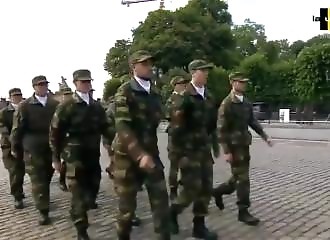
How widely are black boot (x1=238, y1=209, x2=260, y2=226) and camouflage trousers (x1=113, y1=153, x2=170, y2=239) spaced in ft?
6.66

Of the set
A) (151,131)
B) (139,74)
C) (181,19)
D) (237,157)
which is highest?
(181,19)

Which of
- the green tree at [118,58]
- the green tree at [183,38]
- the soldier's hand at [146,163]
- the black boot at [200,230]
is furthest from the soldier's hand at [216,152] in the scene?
the green tree at [118,58]

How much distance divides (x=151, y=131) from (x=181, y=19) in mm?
46090

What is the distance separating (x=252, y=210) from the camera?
27.1 ft

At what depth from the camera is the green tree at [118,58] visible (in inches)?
2056

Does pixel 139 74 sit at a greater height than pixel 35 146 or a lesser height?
greater

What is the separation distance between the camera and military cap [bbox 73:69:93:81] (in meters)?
6.52

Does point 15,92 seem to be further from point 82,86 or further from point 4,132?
point 82,86

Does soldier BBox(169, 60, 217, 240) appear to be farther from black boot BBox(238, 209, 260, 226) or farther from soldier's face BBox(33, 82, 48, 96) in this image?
soldier's face BBox(33, 82, 48, 96)

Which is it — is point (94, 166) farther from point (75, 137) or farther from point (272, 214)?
point (272, 214)

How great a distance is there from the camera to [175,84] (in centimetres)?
781

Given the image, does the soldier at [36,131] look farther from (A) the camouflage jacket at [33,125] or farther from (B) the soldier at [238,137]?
(B) the soldier at [238,137]

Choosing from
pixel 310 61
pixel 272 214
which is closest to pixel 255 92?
pixel 310 61

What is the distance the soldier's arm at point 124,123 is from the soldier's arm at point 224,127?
80.3 inches
